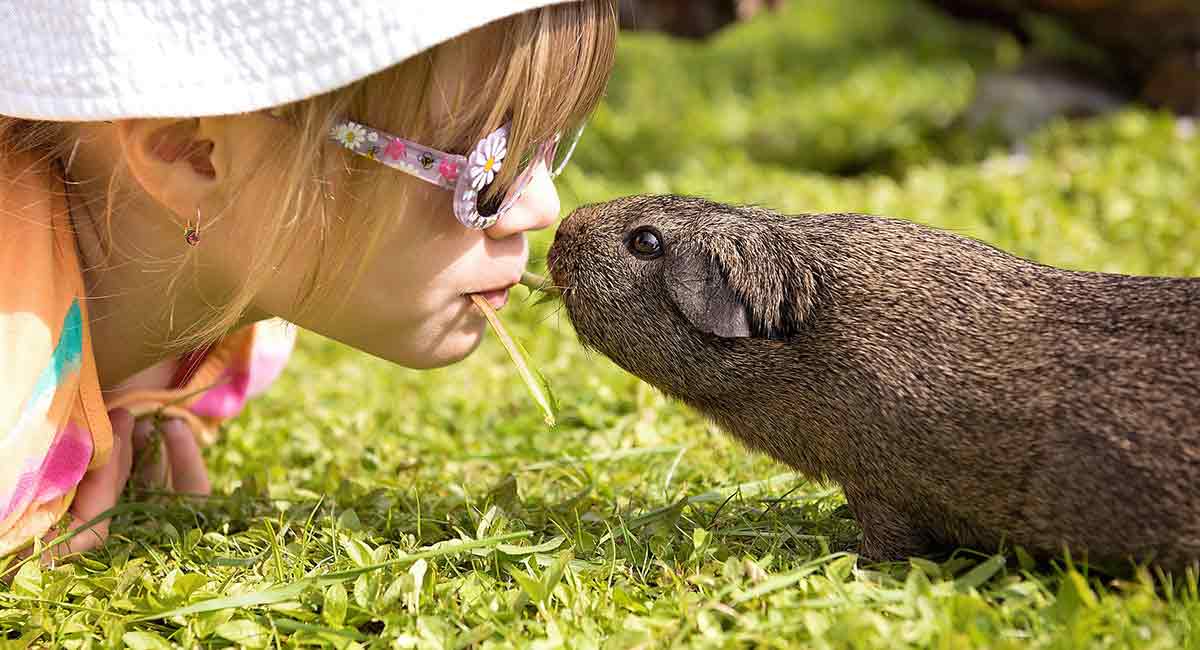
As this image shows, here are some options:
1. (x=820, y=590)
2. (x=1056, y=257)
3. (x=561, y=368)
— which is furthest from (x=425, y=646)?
(x=1056, y=257)

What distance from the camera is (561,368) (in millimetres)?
3957

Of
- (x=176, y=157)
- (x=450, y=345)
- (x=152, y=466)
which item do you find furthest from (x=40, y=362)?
(x=450, y=345)

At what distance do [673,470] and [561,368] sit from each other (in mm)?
1152

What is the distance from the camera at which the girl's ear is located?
7.16 feet

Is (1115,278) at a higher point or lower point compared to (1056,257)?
higher

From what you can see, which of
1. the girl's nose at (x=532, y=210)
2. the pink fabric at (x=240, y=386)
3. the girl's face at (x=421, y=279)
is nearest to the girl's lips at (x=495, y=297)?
the girl's face at (x=421, y=279)

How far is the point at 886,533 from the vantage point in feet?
7.19

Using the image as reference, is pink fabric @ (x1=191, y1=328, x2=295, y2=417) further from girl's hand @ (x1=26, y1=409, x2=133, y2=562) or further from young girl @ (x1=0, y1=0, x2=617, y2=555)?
young girl @ (x1=0, y1=0, x2=617, y2=555)

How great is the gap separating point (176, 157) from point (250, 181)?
0.15m

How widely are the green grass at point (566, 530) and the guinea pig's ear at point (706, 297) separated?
0.39 metres

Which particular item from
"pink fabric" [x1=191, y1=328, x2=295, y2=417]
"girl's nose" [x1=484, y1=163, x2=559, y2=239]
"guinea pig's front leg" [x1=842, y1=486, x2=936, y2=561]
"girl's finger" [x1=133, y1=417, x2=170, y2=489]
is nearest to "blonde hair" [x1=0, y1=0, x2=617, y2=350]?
"girl's nose" [x1=484, y1=163, x2=559, y2=239]

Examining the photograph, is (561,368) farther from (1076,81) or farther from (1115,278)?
(1076,81)

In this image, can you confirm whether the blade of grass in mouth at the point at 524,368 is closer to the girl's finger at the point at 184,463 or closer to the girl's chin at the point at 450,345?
the girl's chin at the point at 450,345

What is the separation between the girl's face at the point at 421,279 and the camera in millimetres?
2297
